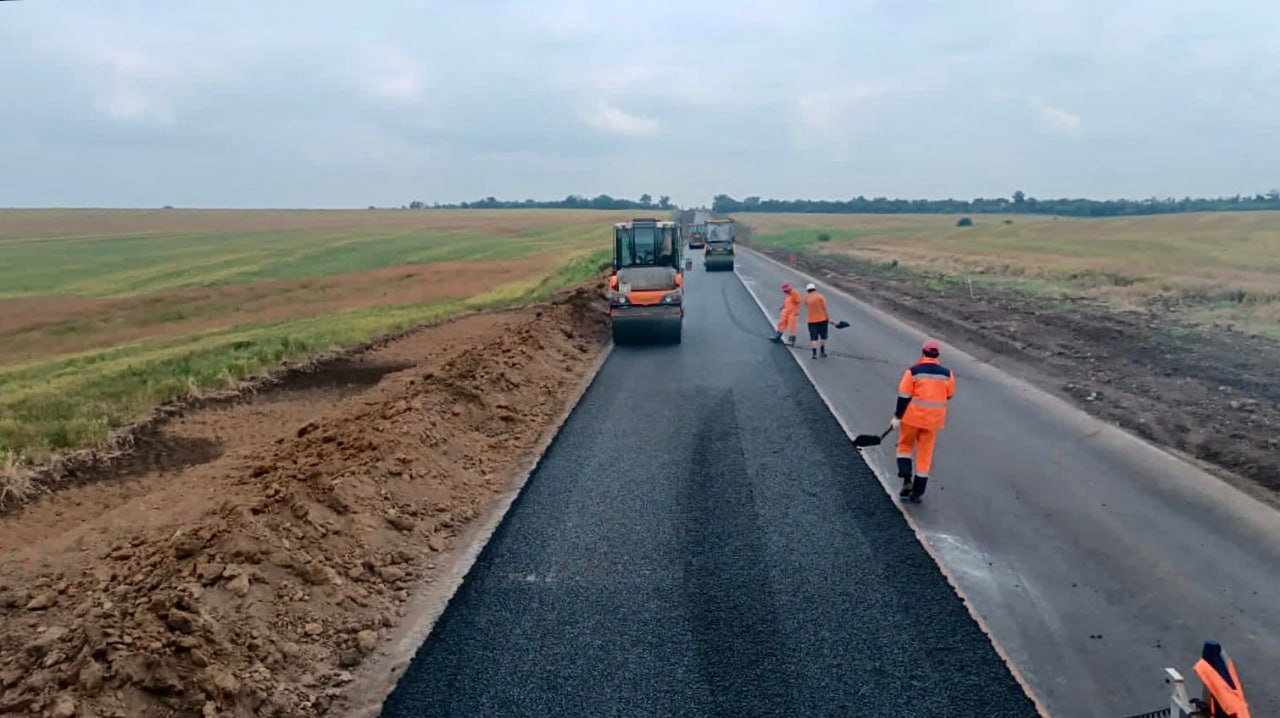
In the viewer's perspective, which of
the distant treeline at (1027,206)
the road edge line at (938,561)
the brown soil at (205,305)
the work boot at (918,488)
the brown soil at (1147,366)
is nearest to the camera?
the road edge line at (938,561)

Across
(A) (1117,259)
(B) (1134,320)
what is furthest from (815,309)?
(A) (1117,259)

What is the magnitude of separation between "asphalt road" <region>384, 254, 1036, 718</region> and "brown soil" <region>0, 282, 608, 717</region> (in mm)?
760

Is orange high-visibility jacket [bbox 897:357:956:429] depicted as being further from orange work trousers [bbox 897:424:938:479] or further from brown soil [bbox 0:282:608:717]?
brown soil [bbox 0:282:608:717]

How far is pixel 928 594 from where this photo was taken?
6.92m

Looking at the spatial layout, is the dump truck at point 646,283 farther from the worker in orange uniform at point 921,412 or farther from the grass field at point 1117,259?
the grass field at point 1117,259

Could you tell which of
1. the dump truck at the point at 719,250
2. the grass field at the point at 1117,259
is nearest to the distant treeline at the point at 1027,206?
the grass field at the point at 1117,259

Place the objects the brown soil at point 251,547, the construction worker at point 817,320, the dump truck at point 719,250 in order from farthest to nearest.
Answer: the dump truck at point 719,250
the construction worker at point 817,320
the brown soil at point 251,547

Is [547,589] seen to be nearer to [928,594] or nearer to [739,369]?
[928,594]

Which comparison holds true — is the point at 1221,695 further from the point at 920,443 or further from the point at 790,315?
the point at 790,315

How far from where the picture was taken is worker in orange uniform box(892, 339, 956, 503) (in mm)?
8930

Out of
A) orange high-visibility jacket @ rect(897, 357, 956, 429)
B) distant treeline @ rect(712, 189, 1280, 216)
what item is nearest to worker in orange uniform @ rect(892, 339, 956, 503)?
orange high-visibility jacket @ rect(897, 357, 956, 429)

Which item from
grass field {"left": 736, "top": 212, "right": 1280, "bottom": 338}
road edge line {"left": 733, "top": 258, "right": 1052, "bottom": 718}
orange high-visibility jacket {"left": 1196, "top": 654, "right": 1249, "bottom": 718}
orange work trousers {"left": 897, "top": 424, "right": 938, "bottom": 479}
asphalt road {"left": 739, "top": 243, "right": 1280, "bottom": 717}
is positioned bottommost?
grass field {"left": 736, "top": 212, "right": 1280, "bottom": 338}

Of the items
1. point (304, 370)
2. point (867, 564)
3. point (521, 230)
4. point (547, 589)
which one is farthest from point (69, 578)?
point (521, 230)

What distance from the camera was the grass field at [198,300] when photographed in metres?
15.4
